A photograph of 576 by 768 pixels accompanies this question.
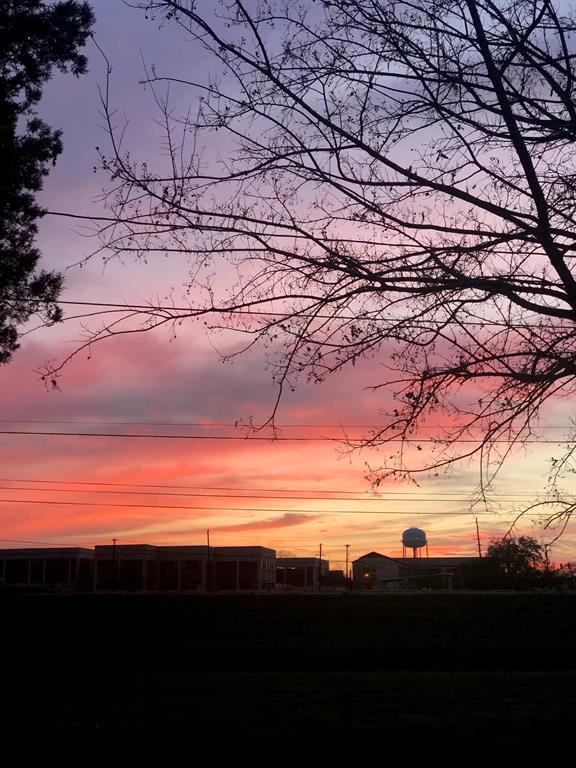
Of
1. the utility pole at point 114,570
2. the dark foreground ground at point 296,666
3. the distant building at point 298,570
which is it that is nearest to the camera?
the dark foreground ground at point 296,666

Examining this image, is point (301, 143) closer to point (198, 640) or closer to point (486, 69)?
point (486, 69)

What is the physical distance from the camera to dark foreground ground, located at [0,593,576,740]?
36.5 ft

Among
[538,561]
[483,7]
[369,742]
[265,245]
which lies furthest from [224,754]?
[483,7]

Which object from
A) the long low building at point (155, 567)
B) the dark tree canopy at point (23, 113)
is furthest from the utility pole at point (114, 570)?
the dark tree canopy at point (23, 113)

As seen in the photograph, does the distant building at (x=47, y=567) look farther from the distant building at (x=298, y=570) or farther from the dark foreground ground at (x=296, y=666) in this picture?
the dark foreground ground at (x=296, y=666)

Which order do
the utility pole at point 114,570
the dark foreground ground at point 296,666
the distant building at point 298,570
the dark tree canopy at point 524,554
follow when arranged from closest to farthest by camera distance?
the dark tree canopy at point 524,554 → the dark foreground ground at point 296,666 → the utility pole at point 114,570 → the distant building at point 298,570

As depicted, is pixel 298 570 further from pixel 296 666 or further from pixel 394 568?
pixel 296 666

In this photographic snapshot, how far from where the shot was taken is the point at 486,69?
256 inches

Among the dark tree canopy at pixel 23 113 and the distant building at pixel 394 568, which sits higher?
the dark tree canopy at pixel 23 113

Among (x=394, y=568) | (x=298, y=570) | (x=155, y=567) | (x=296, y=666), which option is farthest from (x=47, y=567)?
(x=296, y=666)

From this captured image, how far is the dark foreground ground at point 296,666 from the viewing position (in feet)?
36.5

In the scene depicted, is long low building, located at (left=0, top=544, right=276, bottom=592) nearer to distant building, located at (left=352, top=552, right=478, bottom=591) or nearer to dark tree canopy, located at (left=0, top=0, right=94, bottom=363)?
distant building, located at (left=352, top=552, right=478, bottom=591)

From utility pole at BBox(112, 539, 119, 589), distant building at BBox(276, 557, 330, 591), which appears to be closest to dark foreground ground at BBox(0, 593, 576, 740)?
utility pole at BBox(112, 539, 119, 589)

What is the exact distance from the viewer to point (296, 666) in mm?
15820
